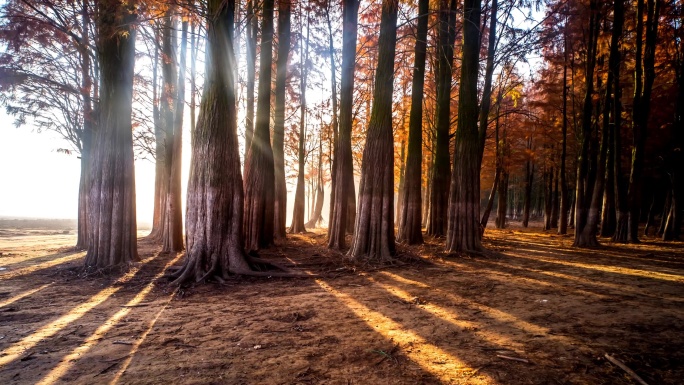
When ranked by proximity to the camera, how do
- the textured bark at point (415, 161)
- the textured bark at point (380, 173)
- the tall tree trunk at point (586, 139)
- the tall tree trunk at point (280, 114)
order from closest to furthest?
the textured bark at point (380, 173) → the textured bark at point (415, 161) → the tall tree trunk at point (586, 139) → the tall tree trunk at point (280, 114)

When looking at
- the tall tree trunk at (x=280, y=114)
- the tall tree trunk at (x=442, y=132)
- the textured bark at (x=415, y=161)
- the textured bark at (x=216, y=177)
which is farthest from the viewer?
the tall tree trunk at (x=442, y=132)

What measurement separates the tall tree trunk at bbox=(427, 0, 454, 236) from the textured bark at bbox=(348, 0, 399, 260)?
524cm

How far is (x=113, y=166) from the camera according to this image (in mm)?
8625

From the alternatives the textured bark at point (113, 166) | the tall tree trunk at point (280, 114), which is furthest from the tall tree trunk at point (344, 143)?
the textured bark at point (113, 166)

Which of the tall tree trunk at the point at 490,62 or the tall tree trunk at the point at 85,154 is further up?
the tall tree trunk at the point at 490,62

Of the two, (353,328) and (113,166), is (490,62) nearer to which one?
(353,328)

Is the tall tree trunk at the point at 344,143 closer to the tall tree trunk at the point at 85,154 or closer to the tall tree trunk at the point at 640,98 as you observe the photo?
the tall tree trunk at the point at 85,154

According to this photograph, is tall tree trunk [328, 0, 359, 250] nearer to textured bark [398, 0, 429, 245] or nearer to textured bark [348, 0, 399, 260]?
textured bark [348, 0, 399, 260]

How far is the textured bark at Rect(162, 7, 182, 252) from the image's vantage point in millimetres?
11594

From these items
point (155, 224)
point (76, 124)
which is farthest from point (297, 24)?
point (155, 224)

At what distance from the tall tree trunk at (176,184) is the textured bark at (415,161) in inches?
331

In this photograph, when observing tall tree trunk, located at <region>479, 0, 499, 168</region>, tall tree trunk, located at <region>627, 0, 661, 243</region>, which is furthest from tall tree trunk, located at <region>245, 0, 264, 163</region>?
tall tree trunk, located at <region>627, 0, 661, 243</region>

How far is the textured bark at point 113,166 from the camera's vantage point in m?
8.48

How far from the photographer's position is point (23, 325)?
4559mm
